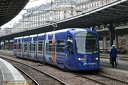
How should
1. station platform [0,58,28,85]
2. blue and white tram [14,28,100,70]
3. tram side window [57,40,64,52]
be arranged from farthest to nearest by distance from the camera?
tram side window [57,40,64,52], blue and white tram [14,28,100,70], station platform [0,58,28,85]

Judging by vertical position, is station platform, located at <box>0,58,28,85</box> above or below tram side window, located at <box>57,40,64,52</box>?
below

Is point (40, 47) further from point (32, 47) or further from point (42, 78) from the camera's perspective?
point (42, 78)

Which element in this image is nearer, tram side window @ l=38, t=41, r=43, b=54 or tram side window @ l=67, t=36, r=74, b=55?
tram side window @ l=67, t=36, r=74, b=55

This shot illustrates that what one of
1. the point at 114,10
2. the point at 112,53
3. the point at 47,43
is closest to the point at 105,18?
the point at 114,10

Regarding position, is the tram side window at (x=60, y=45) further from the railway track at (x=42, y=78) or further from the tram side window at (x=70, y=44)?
the railway track at (x=42, y=78)

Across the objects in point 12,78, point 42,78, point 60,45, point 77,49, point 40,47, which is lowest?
point 42,78

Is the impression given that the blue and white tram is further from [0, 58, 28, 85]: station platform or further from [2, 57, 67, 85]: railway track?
[0, 58, 28, 85]: station platform

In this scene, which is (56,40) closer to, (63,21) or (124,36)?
(63,21)

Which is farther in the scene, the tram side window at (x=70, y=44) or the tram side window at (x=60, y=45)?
the tram side window at (x=60, y=45)

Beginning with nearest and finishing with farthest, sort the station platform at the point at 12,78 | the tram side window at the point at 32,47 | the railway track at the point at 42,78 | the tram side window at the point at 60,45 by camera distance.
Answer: the station platform at the point at 12,78 → the railway track at the point at 42,78 → the tram side window at the point at 60,45 → the tram side window at the point at 32,47

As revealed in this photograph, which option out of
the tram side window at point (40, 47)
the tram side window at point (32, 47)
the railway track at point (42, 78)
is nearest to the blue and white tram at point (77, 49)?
the railway track at point (42, 78)

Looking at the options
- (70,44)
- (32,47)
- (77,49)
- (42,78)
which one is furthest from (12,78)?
(32,47)

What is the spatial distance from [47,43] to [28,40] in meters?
9.62

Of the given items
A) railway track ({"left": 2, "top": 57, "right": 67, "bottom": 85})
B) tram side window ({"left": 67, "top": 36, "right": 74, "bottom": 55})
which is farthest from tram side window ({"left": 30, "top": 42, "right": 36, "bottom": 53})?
tram side window ({"left": 67, "top": 36, "right": 74, "bottom": 55})
